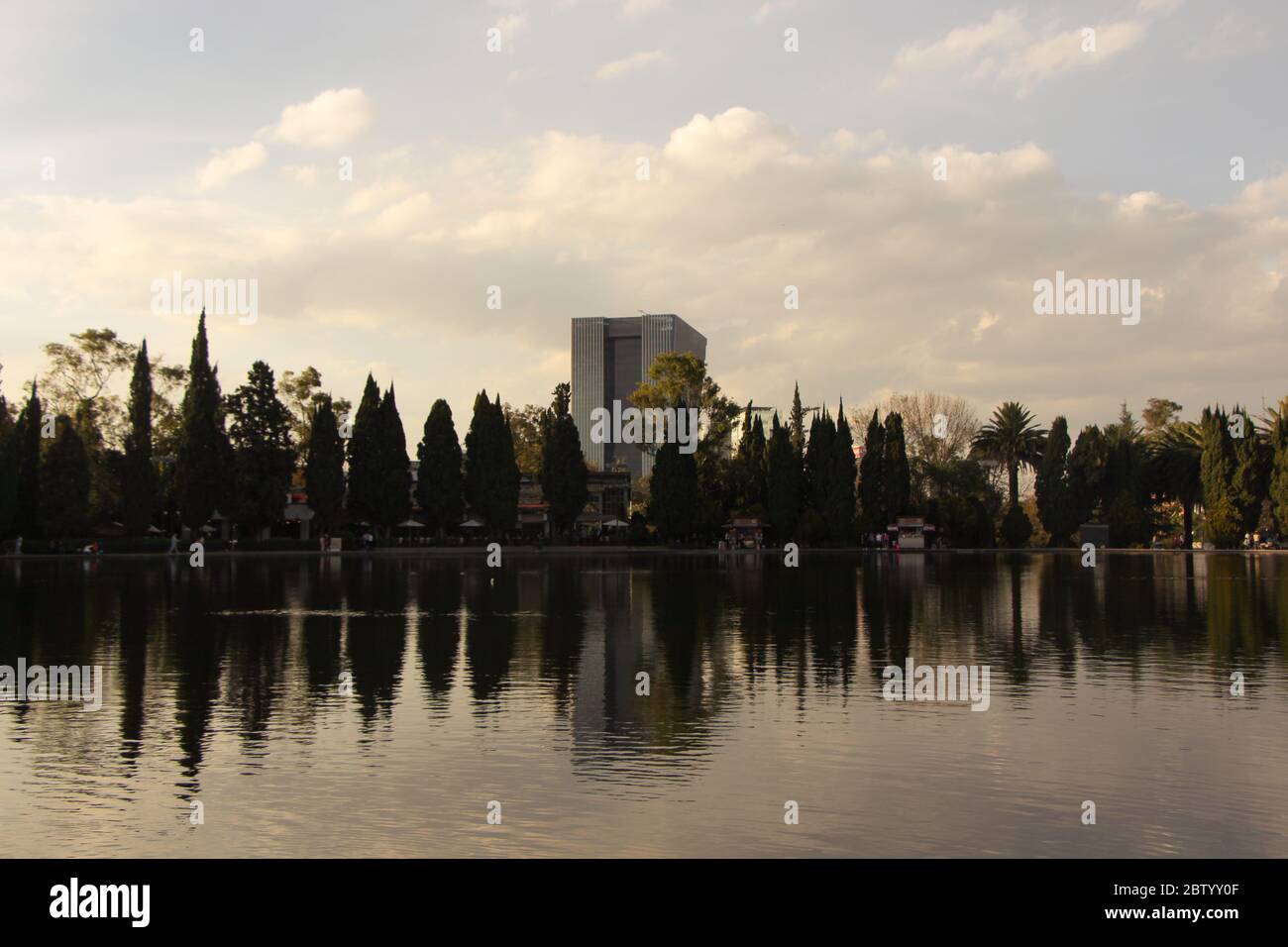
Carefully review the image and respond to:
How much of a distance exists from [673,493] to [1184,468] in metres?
44.3

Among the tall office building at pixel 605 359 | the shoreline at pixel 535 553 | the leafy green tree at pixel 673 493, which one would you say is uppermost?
the tall office building at pixel 605 359

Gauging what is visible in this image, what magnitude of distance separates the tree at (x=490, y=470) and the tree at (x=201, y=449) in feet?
61.4

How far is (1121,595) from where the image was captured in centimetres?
3238

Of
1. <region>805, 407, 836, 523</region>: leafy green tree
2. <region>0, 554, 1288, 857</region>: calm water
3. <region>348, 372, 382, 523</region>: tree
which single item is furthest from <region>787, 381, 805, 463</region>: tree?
<region>0, 554, 1288, 857</region>: calm water

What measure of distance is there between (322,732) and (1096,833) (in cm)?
768

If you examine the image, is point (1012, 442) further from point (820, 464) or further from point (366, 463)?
point (366, 463)

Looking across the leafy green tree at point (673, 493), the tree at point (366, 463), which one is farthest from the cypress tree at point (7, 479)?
the leafy green tree at point (673, 493)

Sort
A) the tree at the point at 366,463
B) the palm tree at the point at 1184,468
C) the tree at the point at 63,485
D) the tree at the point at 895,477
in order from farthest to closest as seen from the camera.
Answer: the palm tree at the point at 1184,468 → the tree at the point at 895,477 → the tree at the point at 366,463 → the tree at the point at 63,485

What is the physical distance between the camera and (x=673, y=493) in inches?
3226

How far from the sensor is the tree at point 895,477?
3403 inches

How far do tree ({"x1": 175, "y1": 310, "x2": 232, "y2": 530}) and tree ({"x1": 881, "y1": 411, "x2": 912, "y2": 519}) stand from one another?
46.8 meters

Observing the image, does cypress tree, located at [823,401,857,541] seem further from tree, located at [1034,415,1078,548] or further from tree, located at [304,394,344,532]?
tree, located at [304,394,344,532]

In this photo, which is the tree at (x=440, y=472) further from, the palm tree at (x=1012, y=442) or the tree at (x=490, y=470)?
the palm tree at (x=1012, y=442)
